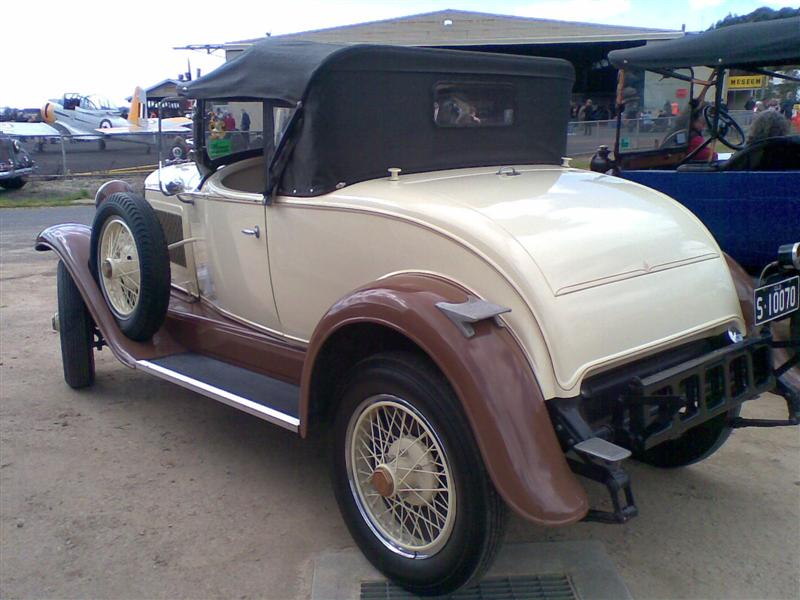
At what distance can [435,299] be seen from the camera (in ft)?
8.80

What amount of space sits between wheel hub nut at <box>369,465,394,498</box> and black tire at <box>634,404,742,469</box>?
1395 mm

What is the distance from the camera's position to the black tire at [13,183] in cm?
1727

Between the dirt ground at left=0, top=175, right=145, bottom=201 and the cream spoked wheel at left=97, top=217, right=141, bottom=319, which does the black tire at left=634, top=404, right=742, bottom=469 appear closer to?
the cream spoked wheel at left=97, top=217, right=141, bottom=319

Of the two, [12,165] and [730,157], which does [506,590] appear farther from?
[12,165]

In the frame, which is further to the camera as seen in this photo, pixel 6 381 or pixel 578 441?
pixel 6 381

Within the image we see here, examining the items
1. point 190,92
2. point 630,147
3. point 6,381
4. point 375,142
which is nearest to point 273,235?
point 375,142

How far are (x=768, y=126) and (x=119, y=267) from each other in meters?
5.52

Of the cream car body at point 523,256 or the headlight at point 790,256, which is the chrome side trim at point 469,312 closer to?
the cream car body at point 523,256

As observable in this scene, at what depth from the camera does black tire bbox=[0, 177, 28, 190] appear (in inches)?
680

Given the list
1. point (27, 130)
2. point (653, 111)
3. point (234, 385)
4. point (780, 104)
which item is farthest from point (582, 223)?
point (27, 130)

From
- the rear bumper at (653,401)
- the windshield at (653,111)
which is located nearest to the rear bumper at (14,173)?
the windshield at (653,111)

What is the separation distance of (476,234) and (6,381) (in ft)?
12.9

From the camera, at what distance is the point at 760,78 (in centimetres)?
727

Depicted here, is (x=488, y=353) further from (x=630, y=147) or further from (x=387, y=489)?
(x=630, y=147)
